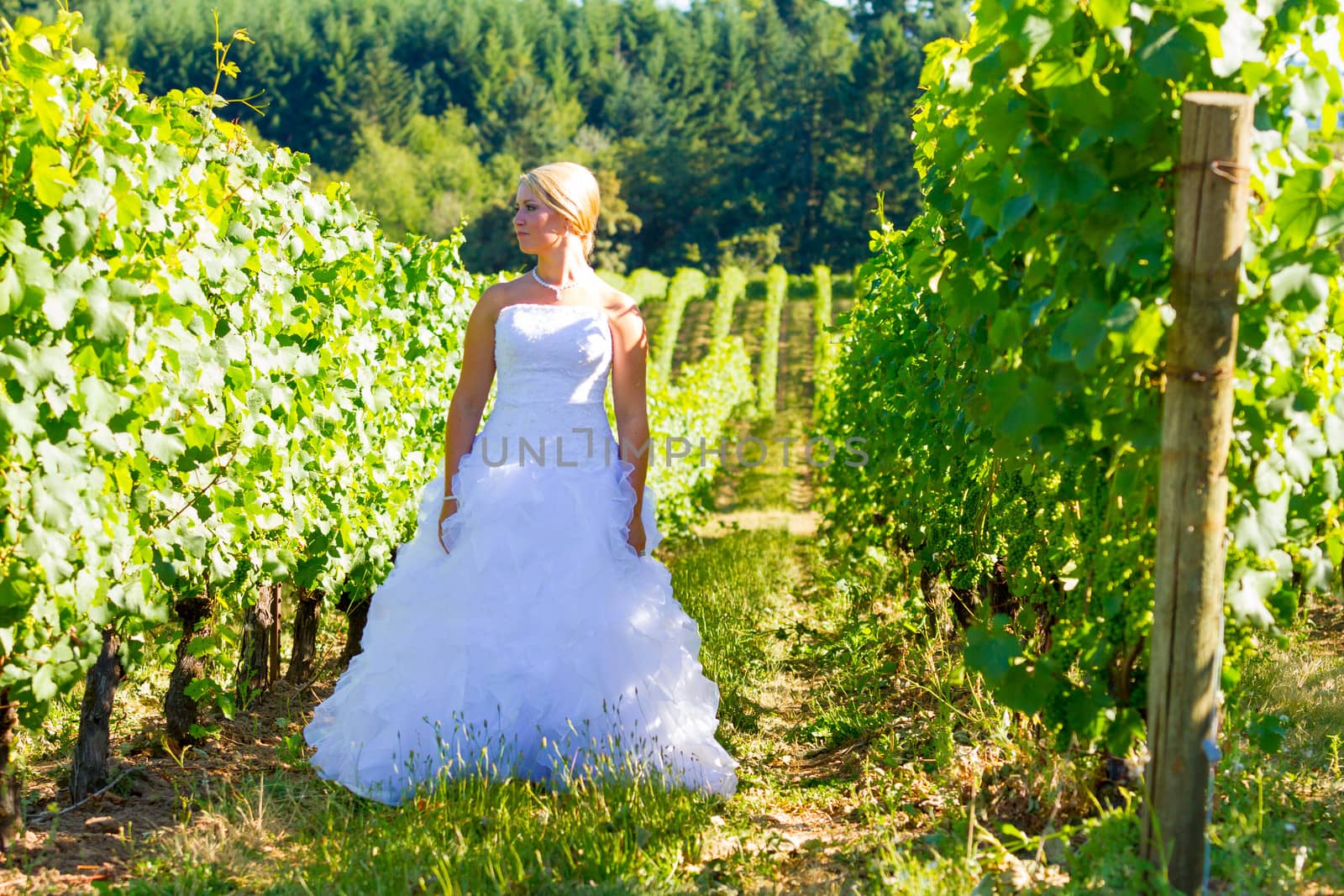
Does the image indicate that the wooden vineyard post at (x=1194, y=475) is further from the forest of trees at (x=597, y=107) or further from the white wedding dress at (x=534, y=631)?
the forest of trees at (x=597, y=107)

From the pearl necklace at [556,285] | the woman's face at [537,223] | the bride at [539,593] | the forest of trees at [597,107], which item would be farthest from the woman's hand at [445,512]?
the forest of trees at [597,107]

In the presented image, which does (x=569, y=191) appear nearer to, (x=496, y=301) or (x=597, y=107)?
(x=496, y=301)

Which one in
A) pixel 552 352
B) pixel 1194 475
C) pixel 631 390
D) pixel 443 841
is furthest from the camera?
pixel 631 390

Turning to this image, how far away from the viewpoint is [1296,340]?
254 cm

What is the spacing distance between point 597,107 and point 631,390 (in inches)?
3544

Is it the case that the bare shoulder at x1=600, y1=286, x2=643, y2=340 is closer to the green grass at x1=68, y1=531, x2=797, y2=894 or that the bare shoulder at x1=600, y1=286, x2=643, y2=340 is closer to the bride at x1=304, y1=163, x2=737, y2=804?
the bride at x1=304, y1=163, x2=737, y2=804

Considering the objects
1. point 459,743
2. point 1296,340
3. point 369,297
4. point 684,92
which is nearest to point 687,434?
point 369,297

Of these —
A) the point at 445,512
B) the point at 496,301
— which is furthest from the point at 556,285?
the point at 445,512

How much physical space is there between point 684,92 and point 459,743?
86.6 m

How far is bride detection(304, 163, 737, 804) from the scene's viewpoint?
3469 mm

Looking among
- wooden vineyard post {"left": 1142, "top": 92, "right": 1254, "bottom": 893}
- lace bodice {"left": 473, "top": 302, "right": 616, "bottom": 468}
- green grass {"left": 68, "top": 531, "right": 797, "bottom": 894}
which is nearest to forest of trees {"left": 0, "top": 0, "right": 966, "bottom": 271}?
lace bodice {"left": 473, "top": 302, "right": 616, "bottom": 468}

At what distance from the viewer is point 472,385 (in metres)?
3.76

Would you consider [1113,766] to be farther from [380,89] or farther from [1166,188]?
[380,89]

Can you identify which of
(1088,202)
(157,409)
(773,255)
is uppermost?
(773,255)
